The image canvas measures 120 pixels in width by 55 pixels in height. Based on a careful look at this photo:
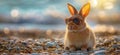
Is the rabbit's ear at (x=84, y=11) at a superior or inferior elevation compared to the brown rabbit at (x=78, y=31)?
superior

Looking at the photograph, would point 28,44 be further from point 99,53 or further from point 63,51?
point 99,53

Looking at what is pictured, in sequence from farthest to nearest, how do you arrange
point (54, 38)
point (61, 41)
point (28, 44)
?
point (54, 38) → point (61, 41) → point (28, 44)

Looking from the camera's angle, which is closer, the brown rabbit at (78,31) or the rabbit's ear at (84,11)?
the brown rabbit at (78,31)

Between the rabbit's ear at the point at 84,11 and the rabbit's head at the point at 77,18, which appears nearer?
the rabbit's head at the point at 77,18

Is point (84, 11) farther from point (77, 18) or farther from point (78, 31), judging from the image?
point (78, 31)

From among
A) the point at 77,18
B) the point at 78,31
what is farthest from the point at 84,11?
the point at 78,31

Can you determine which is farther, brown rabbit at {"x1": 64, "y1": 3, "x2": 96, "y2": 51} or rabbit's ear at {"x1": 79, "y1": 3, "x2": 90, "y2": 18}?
rabbit's ear at {"x1": 79, "y1": 3, "x2": 90, "y2": 18}

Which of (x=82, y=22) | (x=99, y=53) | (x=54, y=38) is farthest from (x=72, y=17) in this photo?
(x=54, y=38)
